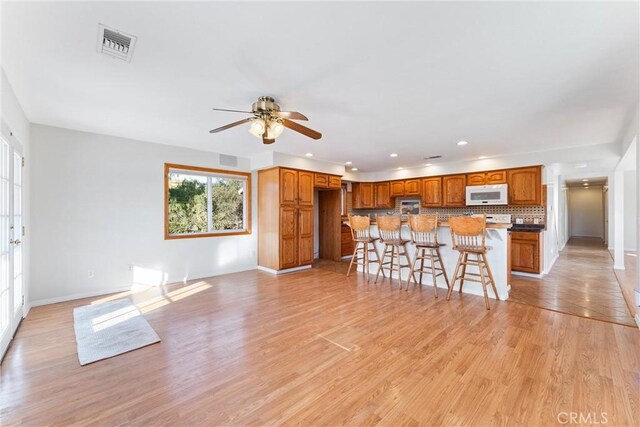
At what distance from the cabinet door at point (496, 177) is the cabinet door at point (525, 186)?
0.08 metres

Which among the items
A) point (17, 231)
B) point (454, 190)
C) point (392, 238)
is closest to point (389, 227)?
point (392, 238)

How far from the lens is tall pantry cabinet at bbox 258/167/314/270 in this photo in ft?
18.1

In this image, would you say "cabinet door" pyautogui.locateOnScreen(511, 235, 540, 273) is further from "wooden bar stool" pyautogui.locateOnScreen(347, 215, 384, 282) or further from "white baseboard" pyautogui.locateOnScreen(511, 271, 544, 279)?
"wooden bar stool" pyautogui.locateOnScreen(347, 215, 384, 282)

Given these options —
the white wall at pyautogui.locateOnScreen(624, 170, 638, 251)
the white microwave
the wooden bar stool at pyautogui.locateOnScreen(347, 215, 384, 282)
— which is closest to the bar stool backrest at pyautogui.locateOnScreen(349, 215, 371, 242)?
the wooden bar stool at pyautogui.locateOnScreen(347, 215, 384, 282)

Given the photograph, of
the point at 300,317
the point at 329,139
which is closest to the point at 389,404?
the point at 300,317

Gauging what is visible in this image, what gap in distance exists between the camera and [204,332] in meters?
2.81

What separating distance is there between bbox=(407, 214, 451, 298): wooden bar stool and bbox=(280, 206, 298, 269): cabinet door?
2420 millimetres

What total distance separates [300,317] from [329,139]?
2.76m

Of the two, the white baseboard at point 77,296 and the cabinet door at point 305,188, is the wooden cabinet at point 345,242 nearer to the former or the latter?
the cabinet door at point 305,188

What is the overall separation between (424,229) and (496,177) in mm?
2814

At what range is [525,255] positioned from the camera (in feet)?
17.0

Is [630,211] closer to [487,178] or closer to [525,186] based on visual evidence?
[525,186]

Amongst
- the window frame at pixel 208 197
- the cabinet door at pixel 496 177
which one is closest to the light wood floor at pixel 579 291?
the cabinet door at pixel 496 177

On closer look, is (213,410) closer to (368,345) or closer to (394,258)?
(368,345)
